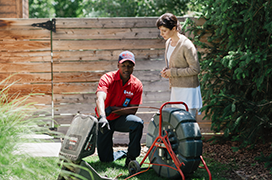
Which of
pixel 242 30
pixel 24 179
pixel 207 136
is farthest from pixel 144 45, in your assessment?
pixel 24 179

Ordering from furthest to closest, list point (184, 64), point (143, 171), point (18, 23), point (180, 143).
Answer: point (18, 23)
point (184, 64)
point (143, 171)
point (180, 143)

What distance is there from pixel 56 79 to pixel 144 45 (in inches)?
63.7

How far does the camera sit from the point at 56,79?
473cm

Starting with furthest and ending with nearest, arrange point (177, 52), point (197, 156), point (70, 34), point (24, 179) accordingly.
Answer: point (70, 34) → point (177, 52) → point (197, 156) → point (24, 179)

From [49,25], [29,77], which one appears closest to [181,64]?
[49,25]

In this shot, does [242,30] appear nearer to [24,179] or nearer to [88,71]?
[88,71]

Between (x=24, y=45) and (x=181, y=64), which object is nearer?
(x=181, y=64)

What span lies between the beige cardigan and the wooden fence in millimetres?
1551

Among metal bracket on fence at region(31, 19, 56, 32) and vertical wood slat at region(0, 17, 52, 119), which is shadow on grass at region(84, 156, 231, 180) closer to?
vertical wood slat at region(0, 17, 52, 119)

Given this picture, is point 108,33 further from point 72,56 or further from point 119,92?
point 119,92

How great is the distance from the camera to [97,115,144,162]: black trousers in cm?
342

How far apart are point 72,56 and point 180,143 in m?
2.65

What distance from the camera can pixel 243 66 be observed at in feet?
11.3

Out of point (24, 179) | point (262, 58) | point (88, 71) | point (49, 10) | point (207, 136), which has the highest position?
point (49, 10)
